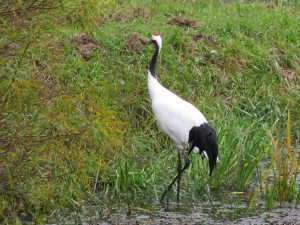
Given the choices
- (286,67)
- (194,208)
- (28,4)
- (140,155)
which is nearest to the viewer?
(28,4)

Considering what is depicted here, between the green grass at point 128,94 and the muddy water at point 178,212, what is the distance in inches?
6.0

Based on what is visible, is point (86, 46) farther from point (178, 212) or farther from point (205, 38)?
point (178, 212)

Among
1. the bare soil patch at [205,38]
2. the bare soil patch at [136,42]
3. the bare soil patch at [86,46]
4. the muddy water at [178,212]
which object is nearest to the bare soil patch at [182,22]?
the bare soil patch at [205,38]

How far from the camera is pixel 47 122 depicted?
3.48 metres

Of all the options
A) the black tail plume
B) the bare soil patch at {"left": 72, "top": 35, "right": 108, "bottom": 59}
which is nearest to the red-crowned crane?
the black tail plume

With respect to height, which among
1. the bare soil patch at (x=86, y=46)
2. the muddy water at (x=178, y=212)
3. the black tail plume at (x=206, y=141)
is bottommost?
the muddy water at (x=178, y=212)

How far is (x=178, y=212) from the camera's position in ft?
15.3

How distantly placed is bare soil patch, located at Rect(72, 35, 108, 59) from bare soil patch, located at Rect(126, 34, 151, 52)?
40 centimetres

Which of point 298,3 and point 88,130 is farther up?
point 298,3

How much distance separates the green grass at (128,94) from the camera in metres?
3.50

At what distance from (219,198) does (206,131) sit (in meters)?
0.71

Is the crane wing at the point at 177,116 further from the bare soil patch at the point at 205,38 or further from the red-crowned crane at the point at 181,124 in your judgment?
the bare soil patch at the point at 205,38

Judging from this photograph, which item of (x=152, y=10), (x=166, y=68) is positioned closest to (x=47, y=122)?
(x=166, y=68)

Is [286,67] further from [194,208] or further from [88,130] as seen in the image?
[88,130]
